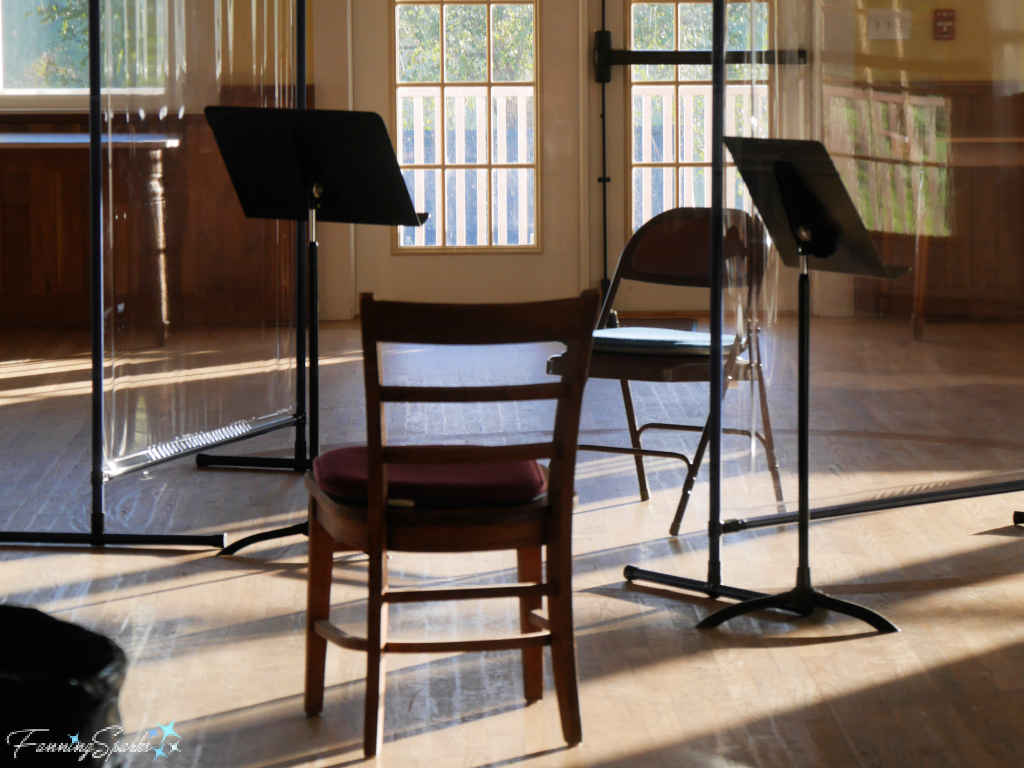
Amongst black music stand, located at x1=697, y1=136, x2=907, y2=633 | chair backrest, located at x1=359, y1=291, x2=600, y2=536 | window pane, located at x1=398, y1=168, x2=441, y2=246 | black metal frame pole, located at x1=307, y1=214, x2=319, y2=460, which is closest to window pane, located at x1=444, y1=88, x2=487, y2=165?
window pane, located at x1=398, y1=168, x2=441, y2=246

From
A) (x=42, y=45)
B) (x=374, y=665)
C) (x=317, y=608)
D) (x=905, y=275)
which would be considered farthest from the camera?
(x=42, y=45)

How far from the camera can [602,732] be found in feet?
5.97

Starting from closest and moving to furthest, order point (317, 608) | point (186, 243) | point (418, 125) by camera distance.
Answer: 1. point (317, 608)
2. point (186, 243)
3. point (418, 125)

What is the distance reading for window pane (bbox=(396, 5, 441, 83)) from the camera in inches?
262

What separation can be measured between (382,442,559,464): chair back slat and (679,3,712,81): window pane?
5476mm

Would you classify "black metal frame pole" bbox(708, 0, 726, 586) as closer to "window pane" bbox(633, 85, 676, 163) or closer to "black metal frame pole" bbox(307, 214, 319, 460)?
"black metal frame pole" bbox(307, 214, 319, 460)

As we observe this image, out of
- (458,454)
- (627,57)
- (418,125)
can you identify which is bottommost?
(458,454)

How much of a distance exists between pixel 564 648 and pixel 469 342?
51cm

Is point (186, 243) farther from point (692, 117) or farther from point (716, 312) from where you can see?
point (692, 117)

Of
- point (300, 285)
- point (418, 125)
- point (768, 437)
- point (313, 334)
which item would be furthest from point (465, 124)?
point (768, 437)

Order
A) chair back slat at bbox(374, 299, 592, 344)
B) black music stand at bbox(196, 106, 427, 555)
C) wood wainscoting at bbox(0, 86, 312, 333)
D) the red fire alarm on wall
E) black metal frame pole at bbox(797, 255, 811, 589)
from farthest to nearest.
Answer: wood wainscoting at bbox(0, 86, 312, 333)
the red fire alarm on wall
black music stand at bbox(196, 106, 427, 555)
black metal frame pole at bbox(797, 255, 811, 589)
chair back slat at bbox(374, 299, 592, 344)

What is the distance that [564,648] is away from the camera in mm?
1781

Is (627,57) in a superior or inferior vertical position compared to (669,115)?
superior

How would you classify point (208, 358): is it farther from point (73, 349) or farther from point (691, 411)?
point (73, 349)
